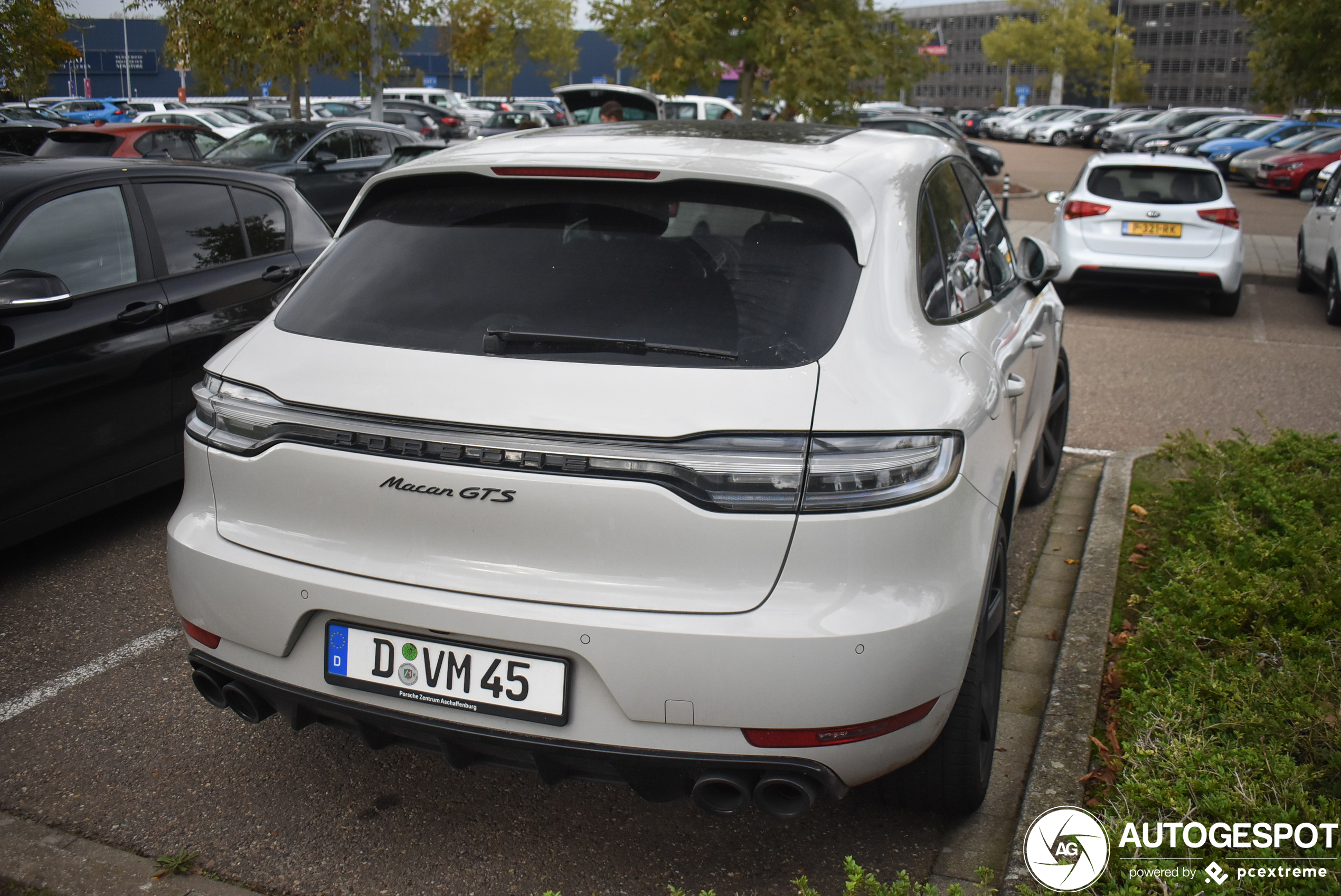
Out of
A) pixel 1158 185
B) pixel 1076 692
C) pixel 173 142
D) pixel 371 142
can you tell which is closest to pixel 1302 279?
pixel 1158 185

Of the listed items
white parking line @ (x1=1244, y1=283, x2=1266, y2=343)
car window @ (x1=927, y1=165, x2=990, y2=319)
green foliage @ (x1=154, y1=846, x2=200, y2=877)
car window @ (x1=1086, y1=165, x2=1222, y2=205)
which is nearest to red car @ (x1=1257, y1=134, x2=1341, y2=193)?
white parking line @ (x1=1244, y1=283, x2=1266, y2=343)

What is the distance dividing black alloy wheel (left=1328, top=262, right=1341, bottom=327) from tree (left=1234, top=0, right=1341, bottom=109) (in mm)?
11970

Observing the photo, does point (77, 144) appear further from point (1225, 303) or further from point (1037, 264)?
point (1225, 303)

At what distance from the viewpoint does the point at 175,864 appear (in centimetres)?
269

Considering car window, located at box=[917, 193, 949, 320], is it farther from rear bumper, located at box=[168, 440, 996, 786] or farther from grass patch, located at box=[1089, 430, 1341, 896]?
grass patch, located at box=[1089, 430, 1341, 896]

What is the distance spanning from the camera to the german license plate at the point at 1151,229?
1110cm

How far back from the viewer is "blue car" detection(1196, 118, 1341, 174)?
32.9 m

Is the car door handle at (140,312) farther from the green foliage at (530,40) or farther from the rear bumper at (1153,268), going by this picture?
the green foliage at (530,40)

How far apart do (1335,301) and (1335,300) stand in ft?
0.04

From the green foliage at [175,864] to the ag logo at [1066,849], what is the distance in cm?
197

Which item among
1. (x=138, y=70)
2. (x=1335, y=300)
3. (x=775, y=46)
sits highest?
(x=138, y=70)

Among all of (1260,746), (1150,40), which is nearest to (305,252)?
(1260,746)

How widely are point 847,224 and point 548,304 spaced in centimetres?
69

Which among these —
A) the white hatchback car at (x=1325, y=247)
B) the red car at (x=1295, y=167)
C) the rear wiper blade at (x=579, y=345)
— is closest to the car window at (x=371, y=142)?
the white hatchback car at (x=1325, y=247)
